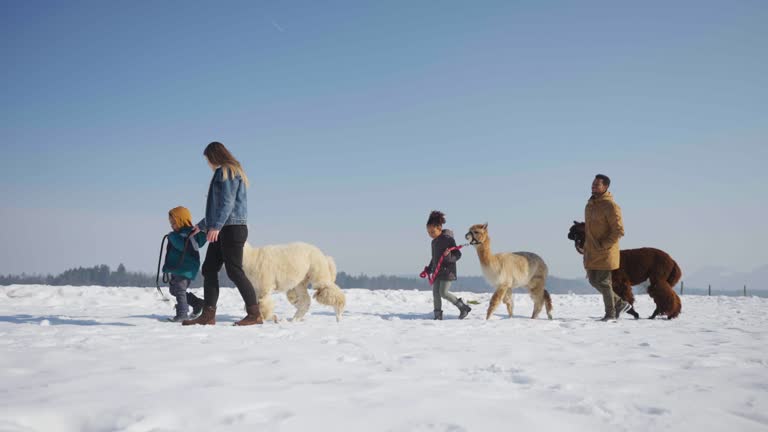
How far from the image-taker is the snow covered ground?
2.04 m

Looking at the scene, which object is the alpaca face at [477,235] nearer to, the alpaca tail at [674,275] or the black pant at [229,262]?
the alpaca tail at [674,275]

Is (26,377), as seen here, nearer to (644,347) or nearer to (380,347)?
(380,347)

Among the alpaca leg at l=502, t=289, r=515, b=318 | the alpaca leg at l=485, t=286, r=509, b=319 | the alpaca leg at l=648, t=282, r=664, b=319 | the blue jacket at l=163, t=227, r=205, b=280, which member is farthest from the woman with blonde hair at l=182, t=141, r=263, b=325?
the alpaca leg at l=648, t=282, r=664, b=319

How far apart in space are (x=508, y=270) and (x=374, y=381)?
17.7 ft

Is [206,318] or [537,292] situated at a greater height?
[537,292]

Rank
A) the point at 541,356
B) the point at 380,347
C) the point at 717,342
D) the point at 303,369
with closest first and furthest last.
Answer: the point at 303,369 → the point at 541,356 → the point at 380,347 → the point at 717,342

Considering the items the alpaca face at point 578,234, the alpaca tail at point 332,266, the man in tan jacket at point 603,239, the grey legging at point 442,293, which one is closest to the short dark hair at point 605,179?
the man in tan jacket at point 603,239

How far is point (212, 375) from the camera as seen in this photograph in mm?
2764

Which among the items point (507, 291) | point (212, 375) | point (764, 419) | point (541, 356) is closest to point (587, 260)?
point (507, 291)

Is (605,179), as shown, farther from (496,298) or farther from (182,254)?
(182,254)

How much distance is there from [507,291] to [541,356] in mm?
4739

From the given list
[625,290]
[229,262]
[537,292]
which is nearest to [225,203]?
[229,262]

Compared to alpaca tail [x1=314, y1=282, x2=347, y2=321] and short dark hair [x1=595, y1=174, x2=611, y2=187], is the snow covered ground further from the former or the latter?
short dark hair [x1=595, y1=174, x2=611, y2=187]

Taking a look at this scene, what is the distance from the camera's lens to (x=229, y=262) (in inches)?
223
